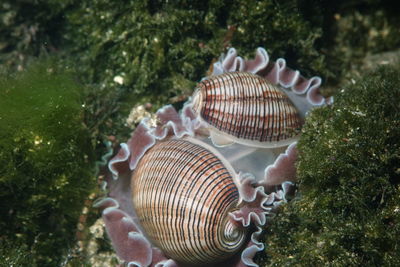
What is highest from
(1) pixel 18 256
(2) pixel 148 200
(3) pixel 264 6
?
(3) pixel 264 6

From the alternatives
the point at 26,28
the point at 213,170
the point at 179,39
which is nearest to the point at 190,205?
the point at 213,170

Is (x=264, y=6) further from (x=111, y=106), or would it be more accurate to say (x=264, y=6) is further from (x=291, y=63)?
(x=111, y=106)

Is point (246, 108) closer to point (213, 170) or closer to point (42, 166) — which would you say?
point (213, 170)

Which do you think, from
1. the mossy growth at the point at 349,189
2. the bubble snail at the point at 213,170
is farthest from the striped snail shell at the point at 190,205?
the mossy growth at the point at 349,189

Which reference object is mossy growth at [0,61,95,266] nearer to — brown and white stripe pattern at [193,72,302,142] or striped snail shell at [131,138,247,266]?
striped snail shell at [131,138,247,266]

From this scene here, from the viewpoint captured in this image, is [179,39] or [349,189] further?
[179,39]

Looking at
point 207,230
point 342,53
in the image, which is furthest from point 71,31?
point 342,53
